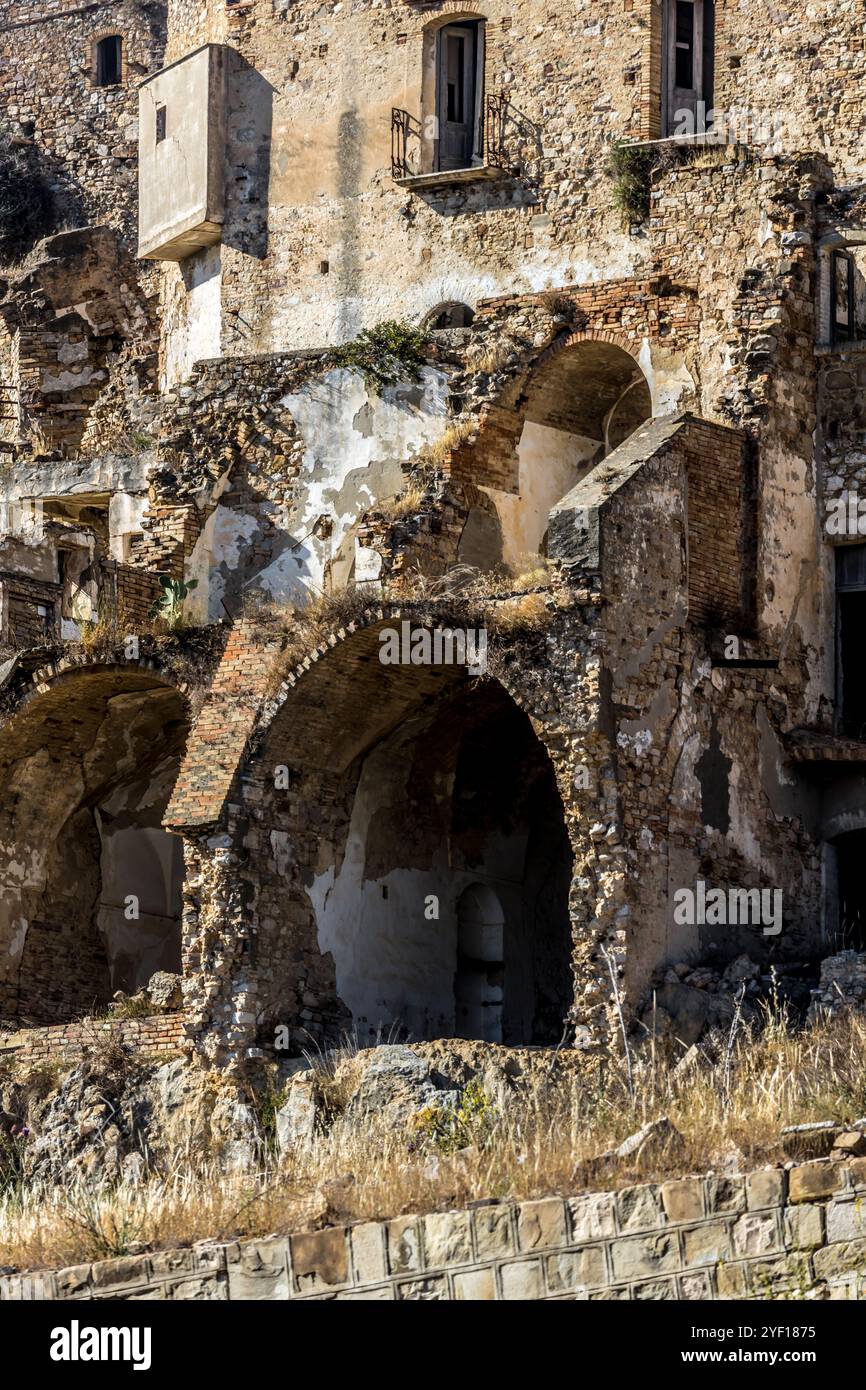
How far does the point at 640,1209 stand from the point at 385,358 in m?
13.3

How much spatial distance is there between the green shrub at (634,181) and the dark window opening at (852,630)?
5496mm

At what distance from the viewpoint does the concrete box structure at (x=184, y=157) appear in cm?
3747

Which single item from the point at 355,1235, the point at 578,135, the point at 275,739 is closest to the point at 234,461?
the point at 275,739

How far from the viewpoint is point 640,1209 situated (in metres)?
21.2

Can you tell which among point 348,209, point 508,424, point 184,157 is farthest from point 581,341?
point 184,157

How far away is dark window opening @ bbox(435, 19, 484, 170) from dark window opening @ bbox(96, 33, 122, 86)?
9044 mm

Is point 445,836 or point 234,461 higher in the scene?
point 234,461

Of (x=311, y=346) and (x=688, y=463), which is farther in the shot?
(x=311, y=346)

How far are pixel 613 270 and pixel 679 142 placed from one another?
1.66m

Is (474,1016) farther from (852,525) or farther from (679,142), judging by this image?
(679,142)

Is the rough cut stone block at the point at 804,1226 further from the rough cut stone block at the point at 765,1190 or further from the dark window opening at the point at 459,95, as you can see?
the dark window opening at the point at 459,95

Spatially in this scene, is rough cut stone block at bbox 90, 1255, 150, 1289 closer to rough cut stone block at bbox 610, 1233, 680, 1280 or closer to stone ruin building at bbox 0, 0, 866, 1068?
rough cut stone block at bbox 610, 1233, 680, 1280

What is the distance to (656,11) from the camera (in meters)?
35.6

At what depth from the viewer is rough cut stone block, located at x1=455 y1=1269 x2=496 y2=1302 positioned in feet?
69.6
